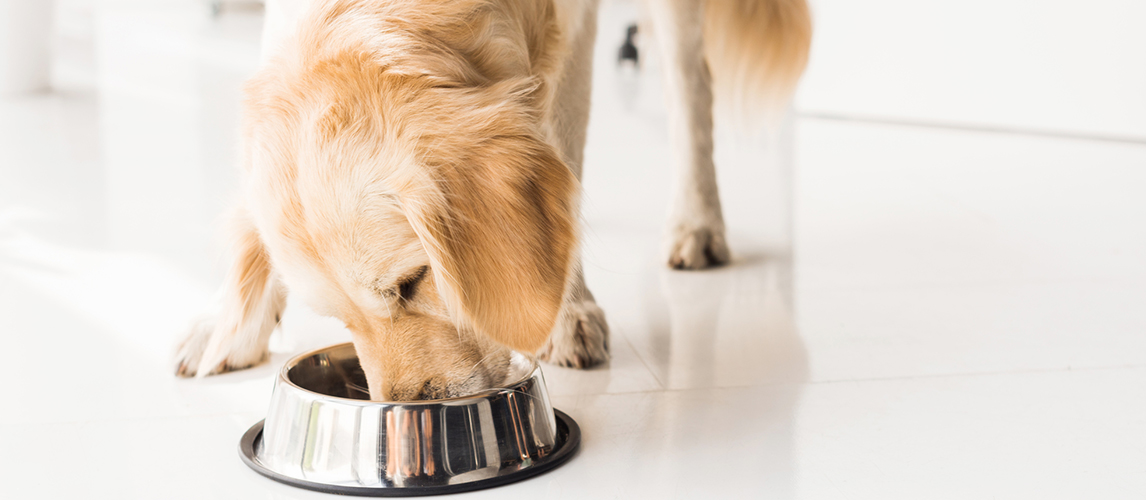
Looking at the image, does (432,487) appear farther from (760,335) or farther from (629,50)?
(629,50)

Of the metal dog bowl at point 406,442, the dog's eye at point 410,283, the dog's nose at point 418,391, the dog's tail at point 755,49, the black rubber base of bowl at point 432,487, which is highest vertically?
the dog's tail at point 755,49

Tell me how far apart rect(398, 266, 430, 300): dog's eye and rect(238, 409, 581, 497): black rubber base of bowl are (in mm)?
246

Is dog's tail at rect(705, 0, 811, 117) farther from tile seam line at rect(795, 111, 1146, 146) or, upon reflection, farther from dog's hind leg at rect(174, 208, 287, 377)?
tile seam line at rect(795, 111, 1146, 146)

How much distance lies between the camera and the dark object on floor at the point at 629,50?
23.2 feet

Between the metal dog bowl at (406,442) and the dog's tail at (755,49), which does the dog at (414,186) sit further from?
the dog's tail at (755,49)

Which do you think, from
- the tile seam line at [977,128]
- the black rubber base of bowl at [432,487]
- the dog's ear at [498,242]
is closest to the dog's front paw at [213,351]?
the black rubber base of bowl at [432,487]

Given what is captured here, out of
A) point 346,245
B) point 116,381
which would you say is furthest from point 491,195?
point 116,381

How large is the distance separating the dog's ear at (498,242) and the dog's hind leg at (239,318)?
1.49ft

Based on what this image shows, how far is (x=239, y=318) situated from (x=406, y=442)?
23.6 inches

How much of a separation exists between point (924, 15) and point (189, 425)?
170 inches

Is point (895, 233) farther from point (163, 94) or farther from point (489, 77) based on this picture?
point (163, 94)

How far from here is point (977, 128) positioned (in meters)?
4.71

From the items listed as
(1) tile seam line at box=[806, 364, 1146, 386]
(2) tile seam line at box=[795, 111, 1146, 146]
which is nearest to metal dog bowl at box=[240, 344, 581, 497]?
(1) tile seam line at box=[806, 364, 1146, 386]

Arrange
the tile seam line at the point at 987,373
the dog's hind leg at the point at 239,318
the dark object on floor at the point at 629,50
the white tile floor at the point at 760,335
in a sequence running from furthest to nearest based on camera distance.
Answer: the dark object on floor at the point at 629,50 → the tile seam line at the point at 987,373 → the dog's hind leg at the point at 239,318 → the white tile floor at the point at 760,335
